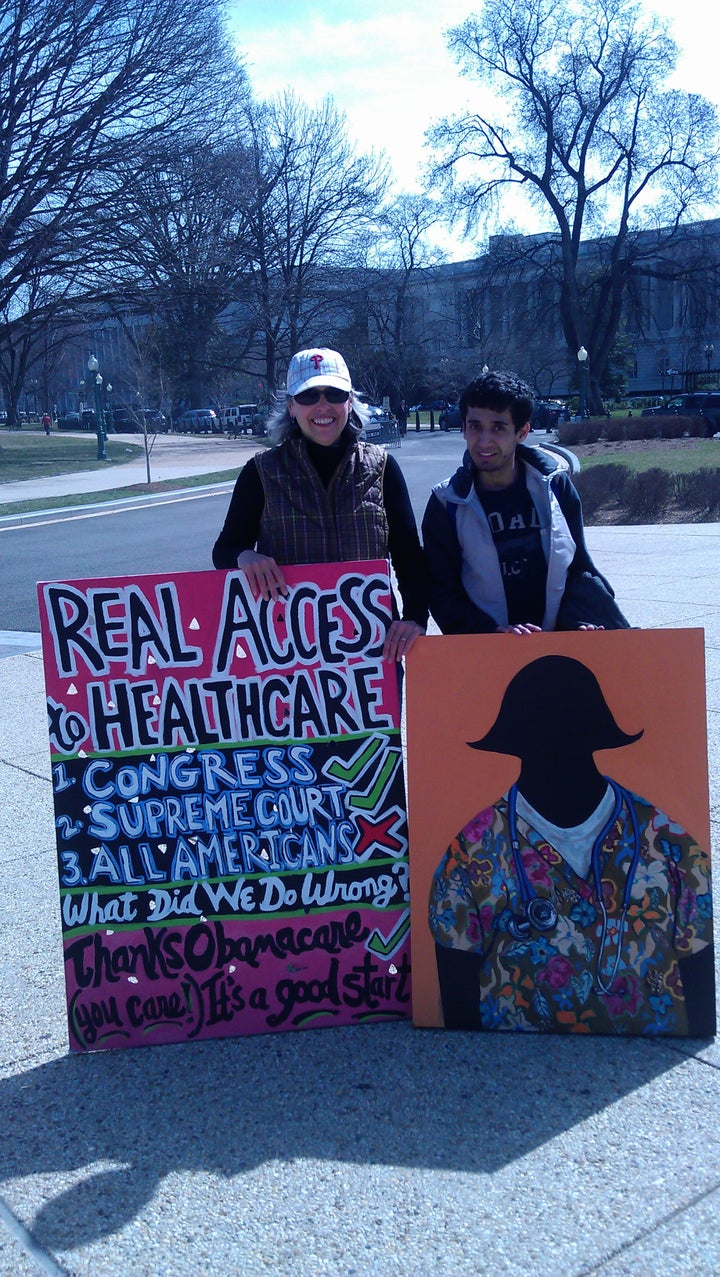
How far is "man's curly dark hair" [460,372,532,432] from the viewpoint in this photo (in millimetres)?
3162

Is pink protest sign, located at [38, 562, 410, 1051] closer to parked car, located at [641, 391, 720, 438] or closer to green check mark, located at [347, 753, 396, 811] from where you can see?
green check mark, located at [347, 753, 396, 811]

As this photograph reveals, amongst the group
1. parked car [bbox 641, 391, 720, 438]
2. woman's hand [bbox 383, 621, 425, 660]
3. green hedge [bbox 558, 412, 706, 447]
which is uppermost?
parked car [bbox 641, 391, 720, 438]

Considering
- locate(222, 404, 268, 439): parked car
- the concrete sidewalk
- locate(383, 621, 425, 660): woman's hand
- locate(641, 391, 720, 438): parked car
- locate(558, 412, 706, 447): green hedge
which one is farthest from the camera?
locate(222, 404, 268, 439): parked car

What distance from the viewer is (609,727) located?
300cm

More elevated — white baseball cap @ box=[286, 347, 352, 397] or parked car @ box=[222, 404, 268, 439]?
parked car @ box=[222, 404, 268, 439]

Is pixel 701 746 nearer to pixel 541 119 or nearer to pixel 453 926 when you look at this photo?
pixel 453 926

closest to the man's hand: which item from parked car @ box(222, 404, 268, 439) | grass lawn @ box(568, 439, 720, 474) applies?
grass lawn @ box(568, 439, 720, 474)

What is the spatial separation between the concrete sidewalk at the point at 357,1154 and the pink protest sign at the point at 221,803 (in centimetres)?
15

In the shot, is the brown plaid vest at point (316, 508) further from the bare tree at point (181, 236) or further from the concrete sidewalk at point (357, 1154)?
the bare tree at point (181, 236)

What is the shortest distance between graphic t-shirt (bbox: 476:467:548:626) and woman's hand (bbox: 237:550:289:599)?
25.2 inches

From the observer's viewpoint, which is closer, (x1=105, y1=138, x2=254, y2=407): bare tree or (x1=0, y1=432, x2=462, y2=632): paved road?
(x1=0, y1=432, x2=462, y2=632): paved road

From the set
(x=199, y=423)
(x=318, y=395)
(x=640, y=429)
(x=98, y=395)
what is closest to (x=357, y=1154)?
(x=318, y=395)

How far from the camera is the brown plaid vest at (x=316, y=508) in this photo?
323cm

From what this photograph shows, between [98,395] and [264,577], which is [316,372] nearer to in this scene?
[264,577]
